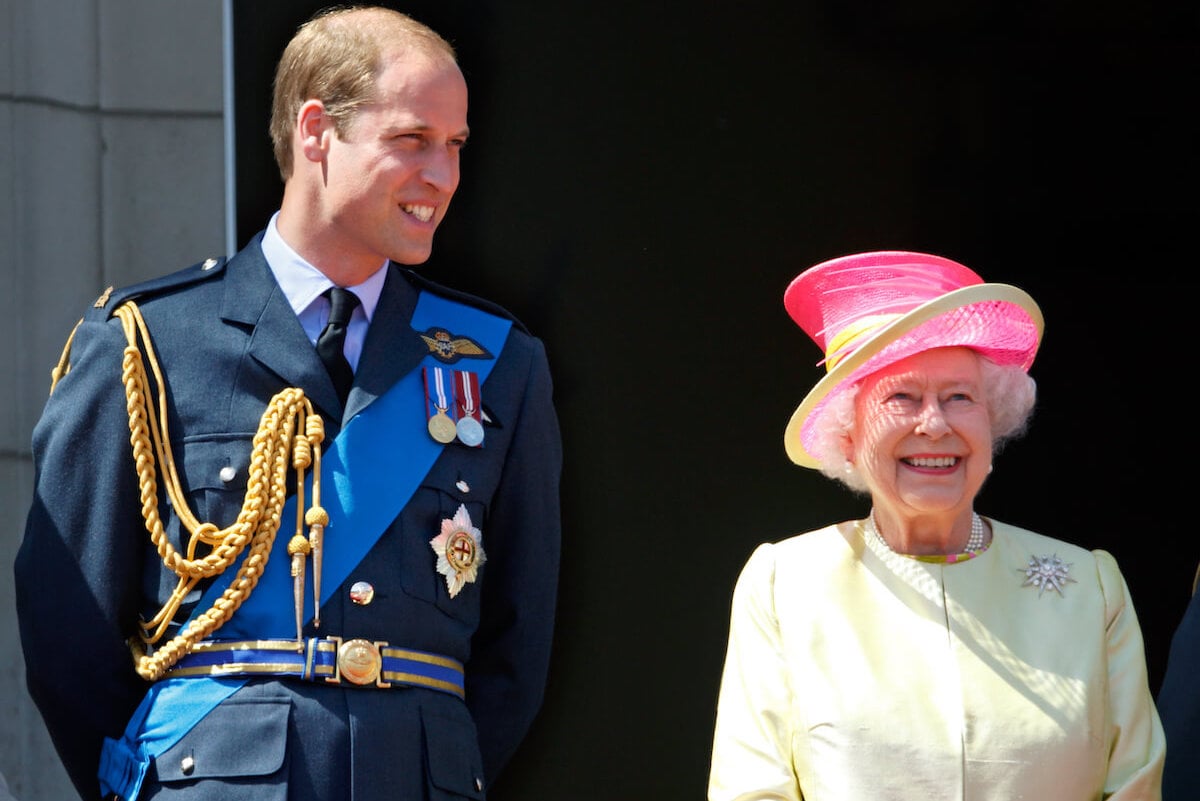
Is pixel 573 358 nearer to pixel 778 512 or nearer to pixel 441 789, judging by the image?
pixel 778 512

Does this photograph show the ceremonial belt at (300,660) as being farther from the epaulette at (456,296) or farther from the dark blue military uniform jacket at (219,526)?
the epaulette at (456,296)

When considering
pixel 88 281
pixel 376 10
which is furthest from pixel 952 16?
pixel 88 281

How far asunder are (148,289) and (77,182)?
1.33 m

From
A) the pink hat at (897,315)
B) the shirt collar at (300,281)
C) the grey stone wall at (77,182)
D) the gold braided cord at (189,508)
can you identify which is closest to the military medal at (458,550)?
the gold braided cord at (189,508)

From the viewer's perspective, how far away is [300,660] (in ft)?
10.2

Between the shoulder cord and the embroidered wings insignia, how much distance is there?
0.27m

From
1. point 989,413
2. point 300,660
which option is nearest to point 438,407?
point 300,660

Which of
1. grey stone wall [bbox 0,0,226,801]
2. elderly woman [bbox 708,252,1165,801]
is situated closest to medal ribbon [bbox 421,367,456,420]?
elderly woman [bbox 708,252,1165,801]

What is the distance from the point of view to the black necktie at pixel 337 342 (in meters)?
3.30

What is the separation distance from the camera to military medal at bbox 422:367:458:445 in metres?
3.31

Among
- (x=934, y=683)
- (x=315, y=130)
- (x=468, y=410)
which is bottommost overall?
(x=934, y=683)

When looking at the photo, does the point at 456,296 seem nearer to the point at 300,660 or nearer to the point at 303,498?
the point at 303,498

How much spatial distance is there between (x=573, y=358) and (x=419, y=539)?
135cm

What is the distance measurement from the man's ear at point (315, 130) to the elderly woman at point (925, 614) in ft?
2.65
